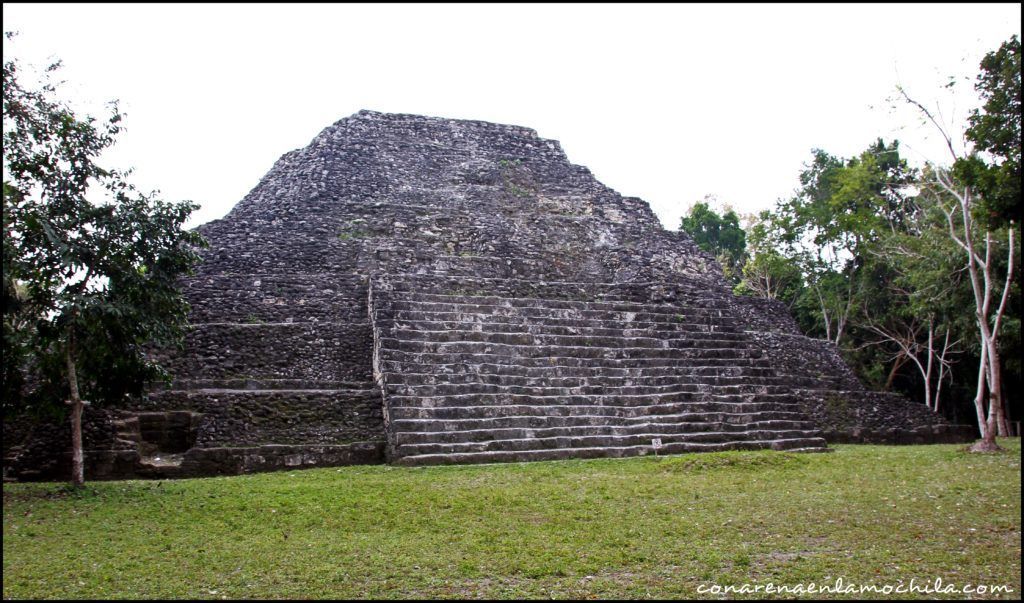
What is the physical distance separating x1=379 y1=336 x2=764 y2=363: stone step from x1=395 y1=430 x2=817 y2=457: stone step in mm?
1513

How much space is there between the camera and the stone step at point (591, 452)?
8960 mm

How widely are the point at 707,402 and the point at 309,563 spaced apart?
23.5 feet

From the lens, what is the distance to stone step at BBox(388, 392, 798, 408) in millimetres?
9656

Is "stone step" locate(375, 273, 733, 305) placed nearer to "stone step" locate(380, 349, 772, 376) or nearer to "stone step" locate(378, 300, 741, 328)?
"stone step" locate(378, 300, 741, 328)

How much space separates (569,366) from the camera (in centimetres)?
1094

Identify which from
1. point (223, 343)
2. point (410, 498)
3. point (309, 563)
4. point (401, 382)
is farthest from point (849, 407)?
point (309, 563)

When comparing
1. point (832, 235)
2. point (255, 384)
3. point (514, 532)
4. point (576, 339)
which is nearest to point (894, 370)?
point (832, 235)

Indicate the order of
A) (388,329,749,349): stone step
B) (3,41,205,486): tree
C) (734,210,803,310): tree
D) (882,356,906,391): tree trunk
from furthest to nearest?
(734,210,803,310): tree → (882,356,906,391): tree trunk → (388,329,749,349): stone step → (3,41,205,486): tree

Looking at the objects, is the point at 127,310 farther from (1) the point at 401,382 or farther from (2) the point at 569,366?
(2) the point at 569,366

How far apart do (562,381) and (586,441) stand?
1.09 metres

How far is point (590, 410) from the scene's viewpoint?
407 inches

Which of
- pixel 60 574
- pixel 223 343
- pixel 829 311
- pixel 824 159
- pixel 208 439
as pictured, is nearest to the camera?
pixel 60 574

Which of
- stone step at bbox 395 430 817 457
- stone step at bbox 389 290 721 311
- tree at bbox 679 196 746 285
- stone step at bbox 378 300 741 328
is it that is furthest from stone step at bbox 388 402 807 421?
tree at bbox 679 196 746 285

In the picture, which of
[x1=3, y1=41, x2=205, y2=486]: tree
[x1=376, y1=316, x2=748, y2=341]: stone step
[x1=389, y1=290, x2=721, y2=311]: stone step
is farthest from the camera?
[x1=389, y1=290, x2=721, y2=311]: stone step
